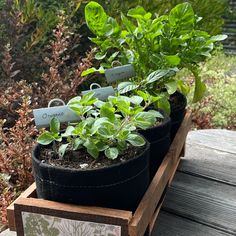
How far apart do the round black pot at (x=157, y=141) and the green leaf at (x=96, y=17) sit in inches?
13.0

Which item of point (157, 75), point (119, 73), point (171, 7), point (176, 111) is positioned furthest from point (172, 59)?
point (171, 7)

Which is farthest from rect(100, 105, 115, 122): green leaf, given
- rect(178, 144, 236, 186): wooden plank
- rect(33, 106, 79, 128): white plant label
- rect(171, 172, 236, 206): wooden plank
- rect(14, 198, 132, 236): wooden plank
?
rect(178, 144, 236, 186): wooden plank

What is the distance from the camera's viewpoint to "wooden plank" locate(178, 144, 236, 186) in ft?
5.13

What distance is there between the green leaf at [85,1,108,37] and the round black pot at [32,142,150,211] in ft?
1.57

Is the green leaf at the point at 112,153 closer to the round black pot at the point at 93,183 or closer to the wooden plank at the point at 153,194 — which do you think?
the round black pot at the point at 93,183

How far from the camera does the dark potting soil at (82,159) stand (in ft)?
3.19

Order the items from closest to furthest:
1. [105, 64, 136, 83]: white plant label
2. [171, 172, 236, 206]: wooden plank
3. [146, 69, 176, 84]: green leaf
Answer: [146, 69, 176, 84]: green leaf → [105, 64, 136, 83]: white plant label → [171, 172, 236, 206]: wooden plank

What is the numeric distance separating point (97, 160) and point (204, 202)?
0.53 meters

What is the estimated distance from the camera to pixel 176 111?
1472 millimetres

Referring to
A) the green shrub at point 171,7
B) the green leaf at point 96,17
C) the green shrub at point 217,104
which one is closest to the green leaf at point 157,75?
the green leaf at point 96,17

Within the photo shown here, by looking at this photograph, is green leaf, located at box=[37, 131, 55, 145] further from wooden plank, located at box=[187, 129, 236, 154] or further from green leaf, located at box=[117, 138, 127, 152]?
wooden plank, located at box=[187, 129, 236, 154]

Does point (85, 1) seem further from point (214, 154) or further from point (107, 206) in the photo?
point (107, 206)

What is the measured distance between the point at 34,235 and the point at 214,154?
0.96 metres

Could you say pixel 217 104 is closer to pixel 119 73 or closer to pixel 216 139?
pixel 216 139
